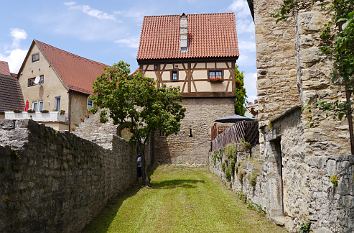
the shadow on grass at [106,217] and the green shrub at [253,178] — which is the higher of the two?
the green shrub at [253,178]

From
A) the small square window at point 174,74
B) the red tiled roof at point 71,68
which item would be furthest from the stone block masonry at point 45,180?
the red tiled roof at point 71,68

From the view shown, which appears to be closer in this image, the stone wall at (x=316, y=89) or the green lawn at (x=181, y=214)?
the stone wall at (x=316, y=89)

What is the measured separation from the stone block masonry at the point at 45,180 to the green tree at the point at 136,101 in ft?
21.8

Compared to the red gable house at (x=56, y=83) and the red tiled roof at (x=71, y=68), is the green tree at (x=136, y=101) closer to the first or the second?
the red gable house at (x=56, y=83)

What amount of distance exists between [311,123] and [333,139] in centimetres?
43

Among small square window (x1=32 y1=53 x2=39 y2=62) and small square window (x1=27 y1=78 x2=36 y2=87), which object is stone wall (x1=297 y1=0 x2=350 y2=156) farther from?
small square window (x1=27 y1=78 x2=36 y2=87)

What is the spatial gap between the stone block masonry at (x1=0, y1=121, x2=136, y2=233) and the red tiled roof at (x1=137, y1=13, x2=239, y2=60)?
18433 mm

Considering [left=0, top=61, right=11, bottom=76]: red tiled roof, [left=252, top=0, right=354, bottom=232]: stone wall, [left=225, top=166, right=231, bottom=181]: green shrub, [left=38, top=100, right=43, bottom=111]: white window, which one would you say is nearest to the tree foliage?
[left=225, top=166, right=231, bottom=181]: green shrub

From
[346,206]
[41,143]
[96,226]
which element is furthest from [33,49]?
[346,206]

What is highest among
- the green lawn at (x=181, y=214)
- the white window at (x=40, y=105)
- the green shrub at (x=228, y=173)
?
the white window at (x=40, y=105)

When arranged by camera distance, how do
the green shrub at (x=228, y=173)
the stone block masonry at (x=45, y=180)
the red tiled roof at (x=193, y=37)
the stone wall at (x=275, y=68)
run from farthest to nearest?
1. the red tiled roof at (x=193, y=37)
2. the green shrub at (x=228, y=173)
3. the stone wall at (x=275, y=68)
4. the stone block masonry at (x=45, y=180)

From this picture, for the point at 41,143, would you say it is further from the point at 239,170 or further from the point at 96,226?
the point at 239,170

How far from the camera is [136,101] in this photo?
16734 mm

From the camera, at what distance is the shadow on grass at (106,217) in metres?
8.49
